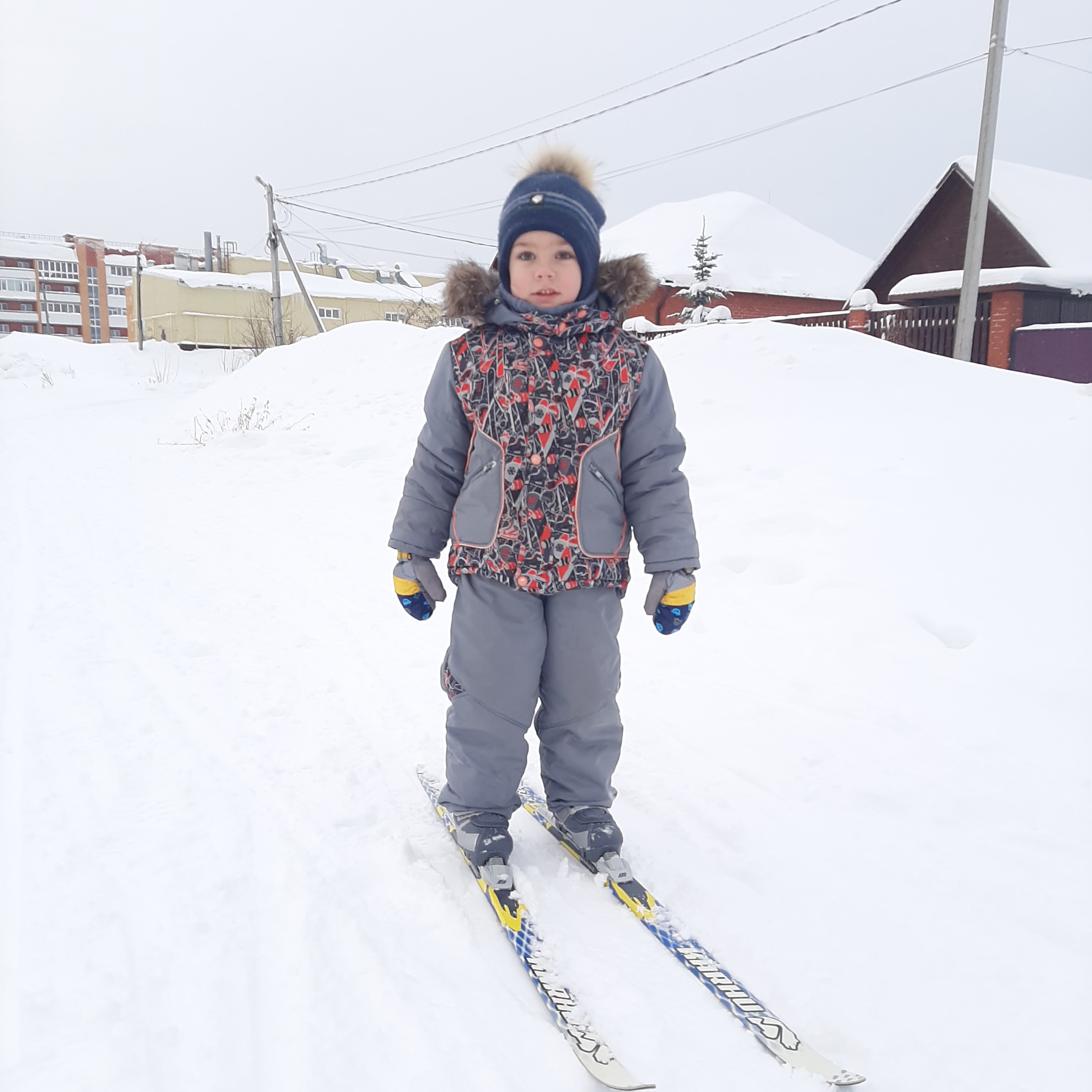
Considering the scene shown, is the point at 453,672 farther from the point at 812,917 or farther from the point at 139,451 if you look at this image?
the point at 139,451

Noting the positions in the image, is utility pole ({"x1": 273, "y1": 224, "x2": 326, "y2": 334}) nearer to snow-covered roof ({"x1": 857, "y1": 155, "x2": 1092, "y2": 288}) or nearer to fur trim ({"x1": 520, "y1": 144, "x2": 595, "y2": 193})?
snow-covered roof ({"x1": 857, "y1": 155, "x2": 1092, "y2": 288})

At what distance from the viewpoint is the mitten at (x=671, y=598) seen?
Answer: 6.21ft

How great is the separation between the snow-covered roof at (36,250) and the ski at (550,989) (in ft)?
259

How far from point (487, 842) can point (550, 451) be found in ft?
3.17

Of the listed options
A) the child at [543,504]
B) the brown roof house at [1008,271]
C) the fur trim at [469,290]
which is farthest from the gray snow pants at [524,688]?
the brown roof house at [1008,271]

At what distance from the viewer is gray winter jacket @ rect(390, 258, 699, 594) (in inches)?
72.3

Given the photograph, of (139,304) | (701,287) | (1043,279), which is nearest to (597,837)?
(1043,279)

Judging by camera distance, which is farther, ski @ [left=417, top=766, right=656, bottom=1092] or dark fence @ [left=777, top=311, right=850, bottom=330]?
dark fence @ [left=777, top=311, right=850, bottom=330]

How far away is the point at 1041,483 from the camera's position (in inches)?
172

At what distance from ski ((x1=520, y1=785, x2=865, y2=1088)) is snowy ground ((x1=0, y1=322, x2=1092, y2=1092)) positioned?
0.03m

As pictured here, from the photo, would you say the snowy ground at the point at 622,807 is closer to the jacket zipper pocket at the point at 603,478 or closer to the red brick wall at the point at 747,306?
the jacket zipper pocket at the point at 603,478

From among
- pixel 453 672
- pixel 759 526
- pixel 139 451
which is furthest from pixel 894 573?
pixel 139 451

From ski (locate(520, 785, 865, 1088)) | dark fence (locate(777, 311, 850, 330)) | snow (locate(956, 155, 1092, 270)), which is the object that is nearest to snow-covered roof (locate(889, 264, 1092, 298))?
snow (locate(956, 155, 1092, 270))

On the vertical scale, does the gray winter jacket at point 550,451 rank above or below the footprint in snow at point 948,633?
above
